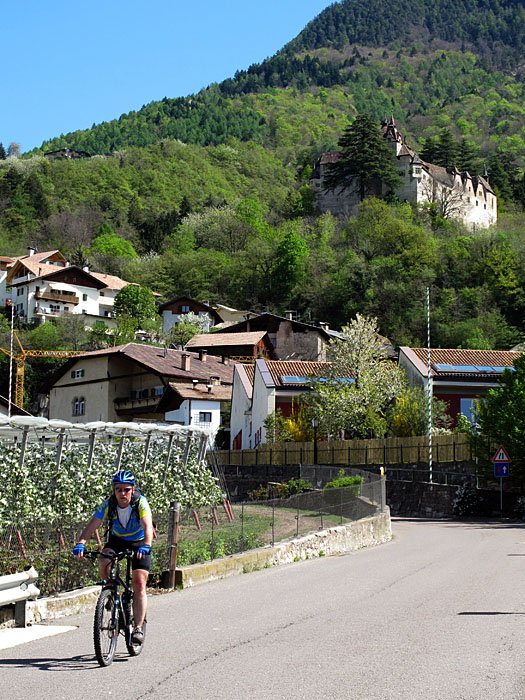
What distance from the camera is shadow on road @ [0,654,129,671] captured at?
27.2 feet

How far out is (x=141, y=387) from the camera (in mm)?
66750

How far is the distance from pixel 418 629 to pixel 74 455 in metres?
11.4

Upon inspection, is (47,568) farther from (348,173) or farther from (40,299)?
(348,173)

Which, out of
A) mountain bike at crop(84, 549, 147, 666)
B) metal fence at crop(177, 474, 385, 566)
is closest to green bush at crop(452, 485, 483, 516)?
metal fence at crop(177, 474, 385, 566)

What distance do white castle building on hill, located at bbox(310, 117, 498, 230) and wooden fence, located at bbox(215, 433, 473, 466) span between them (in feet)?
282

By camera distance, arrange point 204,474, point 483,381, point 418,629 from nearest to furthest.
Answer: point 418,629, point 204,474, point 483,381

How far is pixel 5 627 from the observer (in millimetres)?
10359

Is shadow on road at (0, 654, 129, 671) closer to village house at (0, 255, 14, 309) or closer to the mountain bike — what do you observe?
the mountain bike

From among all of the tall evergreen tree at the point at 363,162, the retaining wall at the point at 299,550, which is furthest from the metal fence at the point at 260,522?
the tall evergreen tree at the point at 363,162

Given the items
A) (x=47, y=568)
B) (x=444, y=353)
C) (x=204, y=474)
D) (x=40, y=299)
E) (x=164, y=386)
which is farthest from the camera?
(x=40, y=299)

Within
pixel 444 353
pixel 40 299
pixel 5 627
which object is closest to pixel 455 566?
pixel 5 627

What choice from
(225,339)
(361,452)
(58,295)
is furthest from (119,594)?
(58,295)

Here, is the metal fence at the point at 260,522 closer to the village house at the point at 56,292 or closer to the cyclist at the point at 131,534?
the cyclist at the point at 131,534

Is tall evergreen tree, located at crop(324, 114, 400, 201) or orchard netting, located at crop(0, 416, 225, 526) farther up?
tall evergreen tree, located at crop(324, 114, 400, 201)
